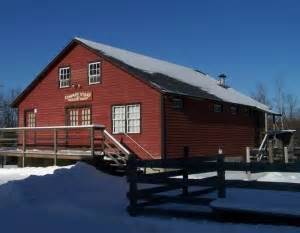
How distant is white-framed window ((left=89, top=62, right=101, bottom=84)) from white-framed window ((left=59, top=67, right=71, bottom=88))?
64.1 inches

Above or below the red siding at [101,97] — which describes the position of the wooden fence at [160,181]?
below

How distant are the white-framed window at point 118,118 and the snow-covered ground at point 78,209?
9.23 metres

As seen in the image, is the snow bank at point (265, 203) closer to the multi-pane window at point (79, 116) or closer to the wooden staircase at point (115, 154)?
the wooden staircase at point (115, 154)

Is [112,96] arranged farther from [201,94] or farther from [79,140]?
[201,94]

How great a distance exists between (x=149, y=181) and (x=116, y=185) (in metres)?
4.02

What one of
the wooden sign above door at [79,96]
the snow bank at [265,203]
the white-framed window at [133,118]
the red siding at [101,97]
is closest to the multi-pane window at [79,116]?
the red siding at [101,97]

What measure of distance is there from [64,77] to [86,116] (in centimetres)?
284

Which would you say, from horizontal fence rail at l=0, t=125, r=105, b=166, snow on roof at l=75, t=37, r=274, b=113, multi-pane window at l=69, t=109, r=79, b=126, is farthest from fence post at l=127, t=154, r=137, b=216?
multi-pane window at l=69, t=109, r=79, b=126

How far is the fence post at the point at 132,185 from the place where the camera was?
428 inches

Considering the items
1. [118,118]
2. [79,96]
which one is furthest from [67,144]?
[118,118]

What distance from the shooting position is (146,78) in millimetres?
24562

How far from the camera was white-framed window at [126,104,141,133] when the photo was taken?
24922mm

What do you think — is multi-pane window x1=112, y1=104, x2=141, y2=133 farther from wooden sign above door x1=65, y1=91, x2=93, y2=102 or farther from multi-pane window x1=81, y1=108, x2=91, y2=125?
wooden sign above door x1=65, y1=91, x2=93, y2=102

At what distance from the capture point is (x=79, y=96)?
27.4 metres
